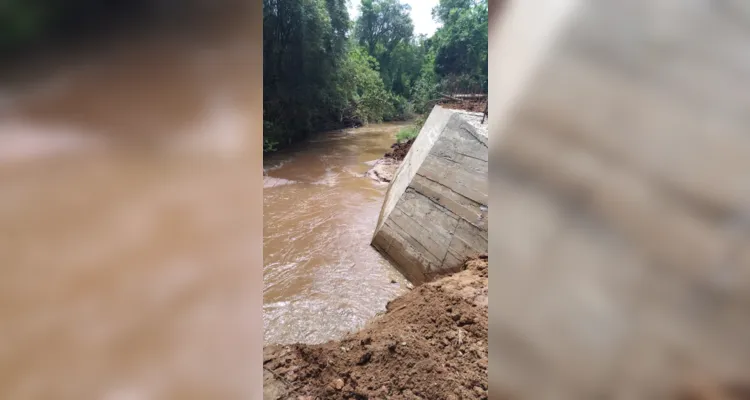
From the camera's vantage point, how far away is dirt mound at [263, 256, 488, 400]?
1.59m

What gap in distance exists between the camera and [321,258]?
12.6 feet

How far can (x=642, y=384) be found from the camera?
2.27 ft

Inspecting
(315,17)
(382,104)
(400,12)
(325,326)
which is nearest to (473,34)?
(382,104)

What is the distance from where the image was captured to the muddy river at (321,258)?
2.78 metres

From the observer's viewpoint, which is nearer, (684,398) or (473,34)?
(684,398)

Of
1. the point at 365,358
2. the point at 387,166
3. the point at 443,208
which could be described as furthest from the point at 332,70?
the point at 365,358

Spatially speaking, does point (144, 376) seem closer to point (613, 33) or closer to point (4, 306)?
point (4, 306)

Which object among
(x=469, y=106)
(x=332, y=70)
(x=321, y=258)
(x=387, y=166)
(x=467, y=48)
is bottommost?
(x=321, y=258)

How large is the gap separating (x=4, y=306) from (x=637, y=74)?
1.09 metres

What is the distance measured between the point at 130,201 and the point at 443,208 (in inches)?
113

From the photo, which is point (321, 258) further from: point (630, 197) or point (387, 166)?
point (387, 166)

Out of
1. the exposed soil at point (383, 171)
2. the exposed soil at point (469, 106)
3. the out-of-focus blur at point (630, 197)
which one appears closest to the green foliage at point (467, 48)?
the exposed soil at point (469, 106)

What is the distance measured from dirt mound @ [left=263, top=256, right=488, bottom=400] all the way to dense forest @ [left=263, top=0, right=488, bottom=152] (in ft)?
26.2

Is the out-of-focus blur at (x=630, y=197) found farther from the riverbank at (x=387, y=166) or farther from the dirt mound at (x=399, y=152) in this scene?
the dirt mound at (x=399, y=152)
